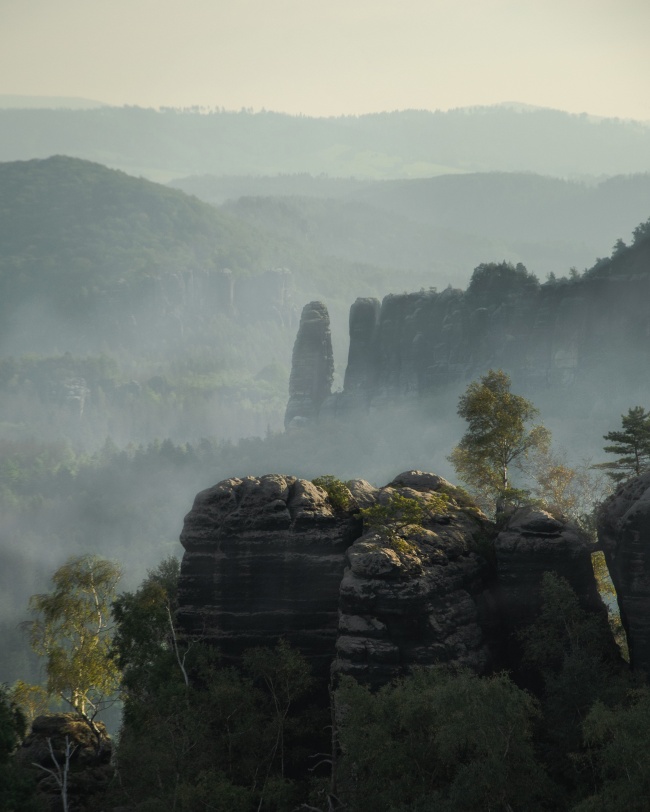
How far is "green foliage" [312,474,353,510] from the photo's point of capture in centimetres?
5353

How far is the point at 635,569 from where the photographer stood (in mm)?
46000

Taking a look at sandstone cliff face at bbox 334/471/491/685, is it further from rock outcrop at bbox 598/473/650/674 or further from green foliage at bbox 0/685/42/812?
green foliage at bbox 0/685/42/812

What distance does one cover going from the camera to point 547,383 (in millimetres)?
162750

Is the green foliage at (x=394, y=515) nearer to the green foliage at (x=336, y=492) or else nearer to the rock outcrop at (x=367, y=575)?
the rock outcrop at (x=367, y=575)

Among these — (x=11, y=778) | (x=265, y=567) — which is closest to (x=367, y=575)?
→ (x=265, y=567)

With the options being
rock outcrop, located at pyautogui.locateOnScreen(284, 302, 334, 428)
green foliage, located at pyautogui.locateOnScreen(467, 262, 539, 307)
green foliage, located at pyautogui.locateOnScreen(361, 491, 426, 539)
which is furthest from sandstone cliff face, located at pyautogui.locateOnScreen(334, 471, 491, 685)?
rock outcrop, located at pyautogui.locateOnScreen(284, 302, 334, 428)

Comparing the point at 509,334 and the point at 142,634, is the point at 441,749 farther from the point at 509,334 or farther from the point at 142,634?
the point at 509,334

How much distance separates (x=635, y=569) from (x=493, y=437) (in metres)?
15.9

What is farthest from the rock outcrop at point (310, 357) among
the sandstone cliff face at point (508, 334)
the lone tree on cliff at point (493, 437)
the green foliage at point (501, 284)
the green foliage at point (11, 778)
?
the green foliage at point (11, 778)

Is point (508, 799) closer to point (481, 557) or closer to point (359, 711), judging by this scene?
point (359, 711)

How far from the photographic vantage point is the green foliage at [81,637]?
2382 inches

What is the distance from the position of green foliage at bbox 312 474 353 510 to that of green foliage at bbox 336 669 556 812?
11.9 meters

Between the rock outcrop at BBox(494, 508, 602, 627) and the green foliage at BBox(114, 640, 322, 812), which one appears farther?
the rock outcrop at BBox(494, 508, 602, 627)

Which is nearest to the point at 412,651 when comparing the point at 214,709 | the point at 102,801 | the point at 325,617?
the point at 325,617
